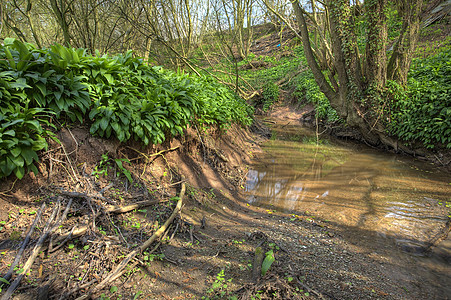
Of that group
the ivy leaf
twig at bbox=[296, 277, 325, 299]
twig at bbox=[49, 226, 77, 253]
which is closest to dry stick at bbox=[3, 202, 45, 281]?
twig at bbox=[49, 226, 77, 253]

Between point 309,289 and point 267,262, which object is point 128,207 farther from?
point 309,289

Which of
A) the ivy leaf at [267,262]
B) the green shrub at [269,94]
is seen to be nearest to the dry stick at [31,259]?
the ivy leaf at [267,262]

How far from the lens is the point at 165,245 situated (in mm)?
2920

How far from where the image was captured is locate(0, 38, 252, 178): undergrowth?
2.71 m

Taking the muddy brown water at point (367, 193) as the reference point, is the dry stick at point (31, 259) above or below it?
above

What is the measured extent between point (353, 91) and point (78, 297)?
9.11m

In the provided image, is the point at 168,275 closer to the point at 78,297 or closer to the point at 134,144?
the point at 78,297

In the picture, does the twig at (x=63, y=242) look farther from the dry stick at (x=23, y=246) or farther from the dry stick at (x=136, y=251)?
the dry stick at (x=136, y=251)

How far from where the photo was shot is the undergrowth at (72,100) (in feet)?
8.91

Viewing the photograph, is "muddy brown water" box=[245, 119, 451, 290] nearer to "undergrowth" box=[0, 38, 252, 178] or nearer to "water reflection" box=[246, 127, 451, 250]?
"water reflection" box=[246, 127, 451, 250]

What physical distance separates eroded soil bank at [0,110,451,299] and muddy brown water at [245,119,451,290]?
0.40 metres

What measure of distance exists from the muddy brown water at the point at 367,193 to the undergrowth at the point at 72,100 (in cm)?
267

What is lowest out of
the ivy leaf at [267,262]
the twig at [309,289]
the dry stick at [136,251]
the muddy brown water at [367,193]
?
the muddy brown water at [367,193]

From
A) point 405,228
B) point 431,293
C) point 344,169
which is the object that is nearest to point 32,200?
point 431,293
